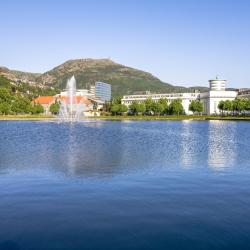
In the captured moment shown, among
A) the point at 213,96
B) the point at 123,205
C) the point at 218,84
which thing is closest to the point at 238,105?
the point at 213,96

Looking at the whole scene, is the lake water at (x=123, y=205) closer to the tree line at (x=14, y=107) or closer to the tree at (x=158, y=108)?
the tree line at (x=14, y=107)

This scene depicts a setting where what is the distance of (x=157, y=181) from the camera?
17.5m

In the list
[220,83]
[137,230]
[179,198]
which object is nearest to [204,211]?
[179,198]

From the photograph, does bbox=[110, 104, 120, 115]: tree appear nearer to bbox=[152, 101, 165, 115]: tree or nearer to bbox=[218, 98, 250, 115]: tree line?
bbox=[152, 101, 165, 115]: tree

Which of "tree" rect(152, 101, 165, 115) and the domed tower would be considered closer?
"tree" rect(152, 101, 165, 115)

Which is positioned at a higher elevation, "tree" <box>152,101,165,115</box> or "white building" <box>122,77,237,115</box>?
"white building" <box>122,77,237,115</box>

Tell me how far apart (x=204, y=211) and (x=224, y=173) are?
25.7 feet

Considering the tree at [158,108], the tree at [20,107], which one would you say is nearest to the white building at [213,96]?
the tree at [158,108]

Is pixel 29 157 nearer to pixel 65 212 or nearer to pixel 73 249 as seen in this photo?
pixel 65 212

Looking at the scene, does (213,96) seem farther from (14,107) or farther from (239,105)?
(14,107)

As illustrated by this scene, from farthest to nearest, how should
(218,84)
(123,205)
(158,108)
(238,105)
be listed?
(218,84) < (158,108) < (238,105) < (123,205)

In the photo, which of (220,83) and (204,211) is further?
(220,83)

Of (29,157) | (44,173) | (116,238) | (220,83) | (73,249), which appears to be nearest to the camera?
(73,249)

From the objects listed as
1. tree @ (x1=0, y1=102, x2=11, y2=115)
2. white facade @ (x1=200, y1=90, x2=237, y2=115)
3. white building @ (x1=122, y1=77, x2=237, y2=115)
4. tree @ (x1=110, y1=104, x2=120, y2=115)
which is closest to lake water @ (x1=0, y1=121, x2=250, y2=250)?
tree @ (x1=0, y1=102, x2=11, y2=115)
